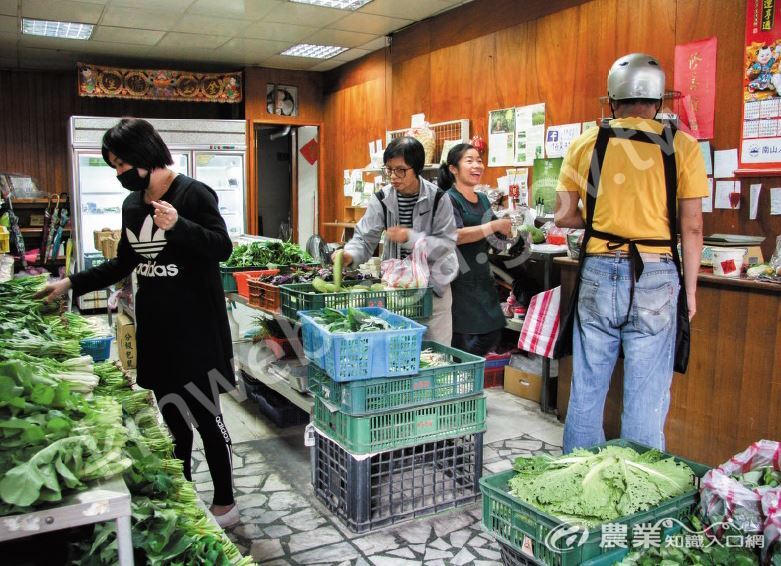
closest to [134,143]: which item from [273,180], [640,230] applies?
[640,230]

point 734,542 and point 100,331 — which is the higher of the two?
point 100,331

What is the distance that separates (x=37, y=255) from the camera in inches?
349

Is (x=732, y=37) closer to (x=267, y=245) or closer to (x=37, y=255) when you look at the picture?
(x=267, y=245)

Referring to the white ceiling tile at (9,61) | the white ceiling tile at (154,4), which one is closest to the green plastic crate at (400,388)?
the white ceiling tile at (154,4)

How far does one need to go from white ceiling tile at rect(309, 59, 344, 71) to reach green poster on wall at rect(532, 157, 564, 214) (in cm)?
446

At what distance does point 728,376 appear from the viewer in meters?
3.42

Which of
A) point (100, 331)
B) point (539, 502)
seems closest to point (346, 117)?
point (100, 331)

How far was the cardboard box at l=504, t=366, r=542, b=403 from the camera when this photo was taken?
494cm

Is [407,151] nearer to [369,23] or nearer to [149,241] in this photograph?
[149,241]

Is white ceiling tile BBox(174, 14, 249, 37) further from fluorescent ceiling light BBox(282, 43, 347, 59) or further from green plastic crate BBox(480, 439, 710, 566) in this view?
green plastic crate BBox(480, 439, 710, 566)

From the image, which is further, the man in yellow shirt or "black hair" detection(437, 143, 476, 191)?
"black hair" detection(437, 143, 476, 191)

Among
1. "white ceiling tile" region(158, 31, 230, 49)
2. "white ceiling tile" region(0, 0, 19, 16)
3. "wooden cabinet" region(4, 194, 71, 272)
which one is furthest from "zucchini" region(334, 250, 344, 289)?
"wooden cabinet" region(4, 194, 71, 272)

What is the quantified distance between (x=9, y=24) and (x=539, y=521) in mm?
7737

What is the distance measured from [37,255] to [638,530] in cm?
881
